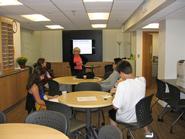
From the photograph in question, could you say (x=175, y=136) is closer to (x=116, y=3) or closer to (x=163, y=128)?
(x=163, y=128)

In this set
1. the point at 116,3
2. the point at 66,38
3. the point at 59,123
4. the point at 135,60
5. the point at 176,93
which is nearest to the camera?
the point at 59,123

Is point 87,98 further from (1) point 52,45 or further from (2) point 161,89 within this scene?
(1) point 52,45

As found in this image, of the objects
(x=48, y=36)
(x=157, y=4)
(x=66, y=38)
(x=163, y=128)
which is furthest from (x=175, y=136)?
(x=48, y=36)

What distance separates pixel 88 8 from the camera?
577 cm

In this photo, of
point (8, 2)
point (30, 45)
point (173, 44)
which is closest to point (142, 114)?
point (8, 2)

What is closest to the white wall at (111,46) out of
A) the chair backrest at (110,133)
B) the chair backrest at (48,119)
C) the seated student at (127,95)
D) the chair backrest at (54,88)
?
the chair backrest at (54,88)

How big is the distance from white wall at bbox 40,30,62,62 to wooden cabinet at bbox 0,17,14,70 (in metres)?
5.85

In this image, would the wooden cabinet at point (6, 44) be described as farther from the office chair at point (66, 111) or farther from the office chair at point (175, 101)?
the office chair at point (175, 101)

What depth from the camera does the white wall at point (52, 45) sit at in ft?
42.4

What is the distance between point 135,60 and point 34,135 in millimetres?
8156

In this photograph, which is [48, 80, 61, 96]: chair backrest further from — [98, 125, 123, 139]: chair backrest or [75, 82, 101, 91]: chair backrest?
[98, 125, 123, 139]: chair backrest

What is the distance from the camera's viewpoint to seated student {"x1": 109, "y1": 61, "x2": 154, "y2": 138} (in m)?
3.36

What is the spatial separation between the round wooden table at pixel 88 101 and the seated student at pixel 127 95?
183 mm

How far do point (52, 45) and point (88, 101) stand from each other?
9666 millimetres
